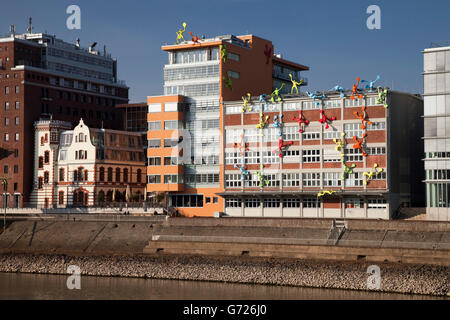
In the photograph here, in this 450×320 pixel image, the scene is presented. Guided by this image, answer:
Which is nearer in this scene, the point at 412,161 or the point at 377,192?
the point at 377,192

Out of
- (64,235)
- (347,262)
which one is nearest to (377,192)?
(347,262)

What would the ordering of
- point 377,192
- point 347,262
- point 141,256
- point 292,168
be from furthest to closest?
point 292,168 → point 377,192 → point 141,256 → point 347,262

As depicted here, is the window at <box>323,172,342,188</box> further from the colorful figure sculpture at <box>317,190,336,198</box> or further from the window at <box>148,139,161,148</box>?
the window at <box>148,139,161,148</box>

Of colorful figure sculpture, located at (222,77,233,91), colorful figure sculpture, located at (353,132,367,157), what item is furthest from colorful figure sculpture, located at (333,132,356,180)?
colorful figure sculpture, located at (222,77,233,91)

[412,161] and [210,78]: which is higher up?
[210,78]

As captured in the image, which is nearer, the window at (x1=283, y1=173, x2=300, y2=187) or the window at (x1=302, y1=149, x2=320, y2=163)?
the window at (x1=302, y1=149, x2=320, y2=163)

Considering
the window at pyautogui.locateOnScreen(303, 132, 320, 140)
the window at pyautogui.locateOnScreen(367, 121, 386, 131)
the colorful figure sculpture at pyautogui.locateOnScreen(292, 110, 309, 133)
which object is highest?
the colorful figure sculpture at pyautogui.locateOnScreen(292, 110, 309, 133)

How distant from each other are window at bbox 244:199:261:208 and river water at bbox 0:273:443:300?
110 ft

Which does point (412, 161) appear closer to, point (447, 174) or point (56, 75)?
point (447, 174)

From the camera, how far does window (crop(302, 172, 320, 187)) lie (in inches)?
4754

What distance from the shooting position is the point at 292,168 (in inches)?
4835

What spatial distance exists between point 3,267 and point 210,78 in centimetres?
4622

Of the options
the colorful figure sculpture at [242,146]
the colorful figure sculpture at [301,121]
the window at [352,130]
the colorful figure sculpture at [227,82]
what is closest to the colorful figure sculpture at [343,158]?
the window at [352,130]

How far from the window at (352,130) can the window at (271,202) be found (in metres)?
15.5
